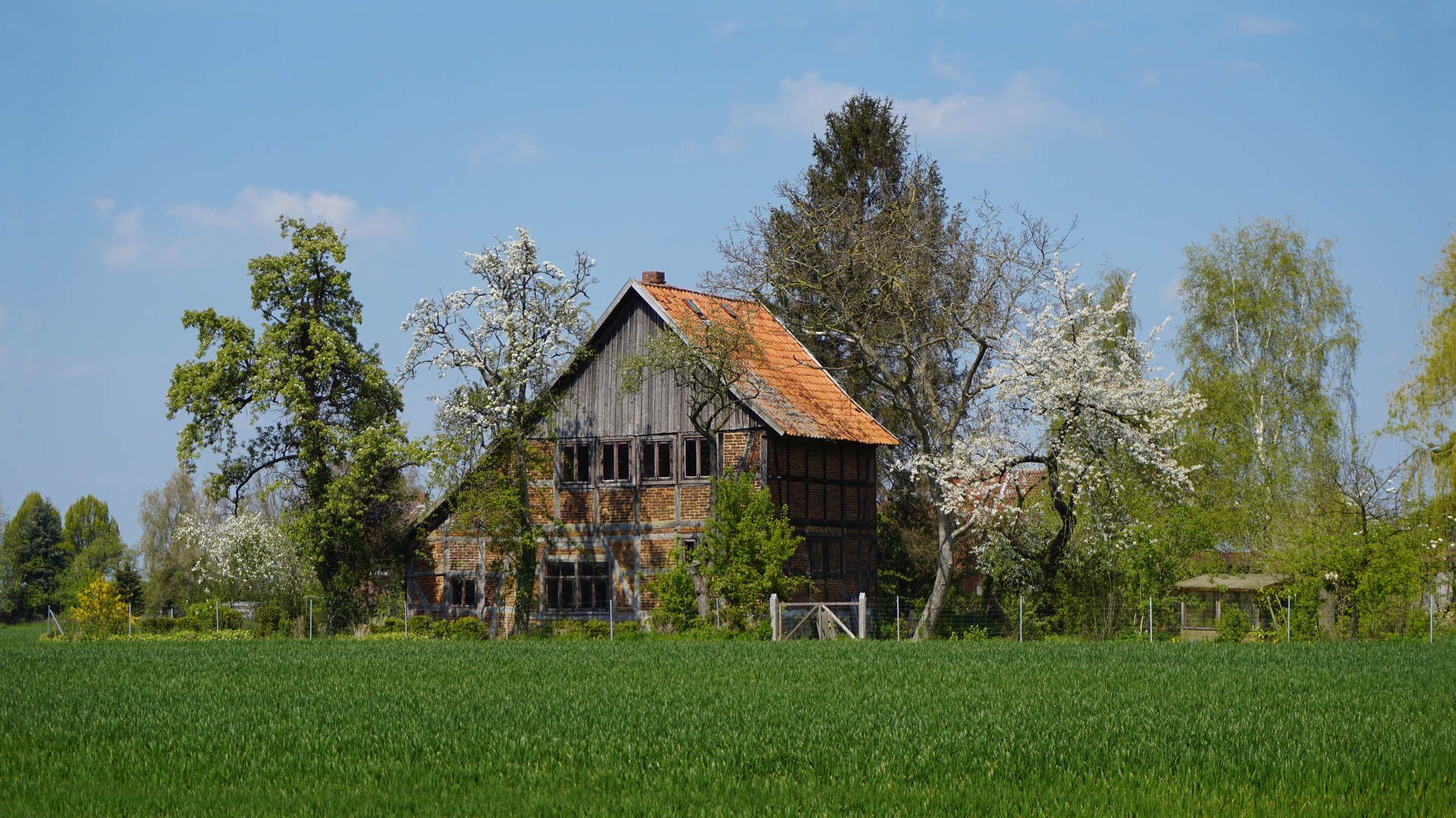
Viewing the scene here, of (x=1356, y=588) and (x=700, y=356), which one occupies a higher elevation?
(x=700, y=356)

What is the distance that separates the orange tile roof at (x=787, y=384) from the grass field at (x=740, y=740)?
14962mm

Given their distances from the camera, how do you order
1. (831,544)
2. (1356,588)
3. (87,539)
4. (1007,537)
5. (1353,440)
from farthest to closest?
1. (87,539)
2. (1353,440)
3. (831,544)
4. (1007,537)
5. (1356,588)

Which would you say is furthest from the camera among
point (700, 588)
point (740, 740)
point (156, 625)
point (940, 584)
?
point (156, 625)

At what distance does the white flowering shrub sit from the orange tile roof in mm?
14241

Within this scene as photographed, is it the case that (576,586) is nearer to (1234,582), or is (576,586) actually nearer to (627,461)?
(627,461)

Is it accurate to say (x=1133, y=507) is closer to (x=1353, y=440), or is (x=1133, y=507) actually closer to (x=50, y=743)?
(x=1353, y=440)

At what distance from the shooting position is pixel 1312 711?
1389 cm

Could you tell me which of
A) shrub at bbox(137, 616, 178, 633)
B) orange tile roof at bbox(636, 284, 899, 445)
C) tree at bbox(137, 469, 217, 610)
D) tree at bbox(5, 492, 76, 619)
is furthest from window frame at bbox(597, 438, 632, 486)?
A: tree at bbox(5, 492, 76, 619)

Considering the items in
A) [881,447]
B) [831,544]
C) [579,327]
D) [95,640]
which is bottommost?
[95,640]

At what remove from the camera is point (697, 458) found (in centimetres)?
3566

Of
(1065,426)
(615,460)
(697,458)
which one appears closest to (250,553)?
(615,460)

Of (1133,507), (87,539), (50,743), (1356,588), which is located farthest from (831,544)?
(87,539)

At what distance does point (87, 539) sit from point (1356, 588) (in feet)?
257

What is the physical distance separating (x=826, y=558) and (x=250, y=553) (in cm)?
2005
